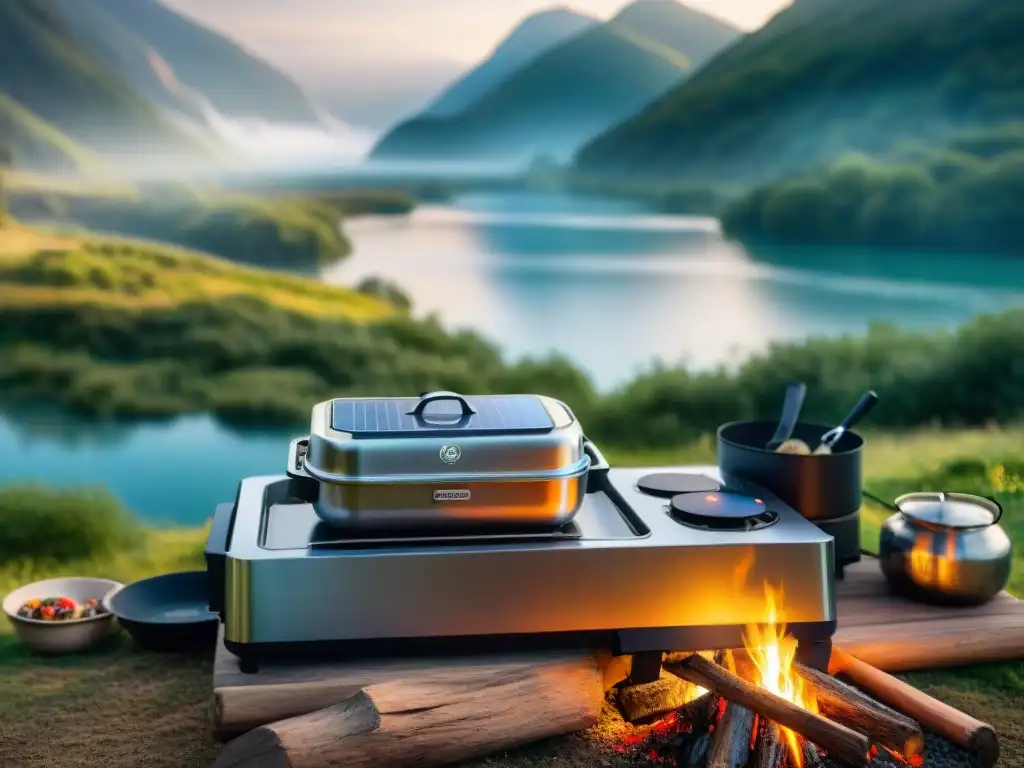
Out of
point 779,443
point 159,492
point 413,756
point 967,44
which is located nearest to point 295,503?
point 413,756

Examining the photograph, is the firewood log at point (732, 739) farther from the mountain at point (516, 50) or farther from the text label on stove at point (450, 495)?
the mountain at point (516, 50)

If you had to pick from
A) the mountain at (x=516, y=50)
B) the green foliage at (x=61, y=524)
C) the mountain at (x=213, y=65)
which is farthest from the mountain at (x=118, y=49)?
the green foliage at (x=61, y=524)

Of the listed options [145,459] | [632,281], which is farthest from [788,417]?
[145,459]

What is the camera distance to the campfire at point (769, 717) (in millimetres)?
1926

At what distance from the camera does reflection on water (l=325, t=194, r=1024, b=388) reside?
4.29m

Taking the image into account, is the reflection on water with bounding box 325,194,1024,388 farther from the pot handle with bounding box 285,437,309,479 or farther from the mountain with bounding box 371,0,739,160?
the pot handle with bounding box 285,437,309,479

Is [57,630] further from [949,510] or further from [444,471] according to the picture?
[949,510]

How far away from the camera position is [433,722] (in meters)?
1.94

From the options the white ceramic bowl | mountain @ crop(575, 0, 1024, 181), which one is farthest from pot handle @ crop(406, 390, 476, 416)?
mountain @ crop(575, 0, 1024, 181)

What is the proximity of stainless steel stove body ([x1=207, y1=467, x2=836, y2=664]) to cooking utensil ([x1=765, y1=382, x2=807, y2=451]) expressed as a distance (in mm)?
488

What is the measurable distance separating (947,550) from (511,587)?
100 centimetres

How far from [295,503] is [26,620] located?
728 mm

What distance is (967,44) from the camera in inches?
179

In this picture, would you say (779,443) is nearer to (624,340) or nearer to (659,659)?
(659,659)
